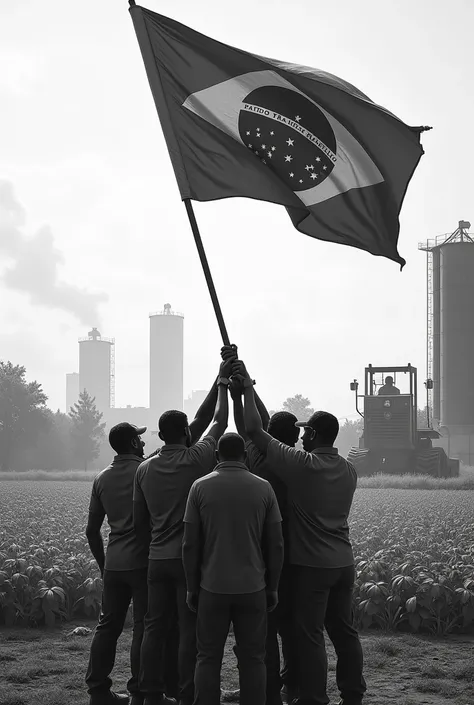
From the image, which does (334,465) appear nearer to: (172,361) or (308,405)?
(308,405)

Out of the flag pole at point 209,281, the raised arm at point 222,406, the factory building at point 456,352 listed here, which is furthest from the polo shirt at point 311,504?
the factory building at point 456,352

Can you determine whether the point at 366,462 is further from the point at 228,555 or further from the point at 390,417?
the point at 228,555

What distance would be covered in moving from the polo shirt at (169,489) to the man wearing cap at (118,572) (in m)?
0.38

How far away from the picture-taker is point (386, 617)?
869 centimetres

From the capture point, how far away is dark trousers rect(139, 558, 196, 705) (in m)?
5.19

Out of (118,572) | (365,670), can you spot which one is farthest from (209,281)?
(365,670)

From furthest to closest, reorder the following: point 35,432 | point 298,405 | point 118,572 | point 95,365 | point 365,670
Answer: point 95,365
point 298,405
point 35,432
point 365,670
point 118,572

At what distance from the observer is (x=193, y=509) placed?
481 centimetres

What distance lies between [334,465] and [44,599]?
4.77 metres

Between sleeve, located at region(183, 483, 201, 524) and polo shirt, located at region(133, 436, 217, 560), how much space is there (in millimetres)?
444

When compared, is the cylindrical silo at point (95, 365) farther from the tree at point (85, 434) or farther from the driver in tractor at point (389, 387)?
the driver in tractor at point (389, 387)

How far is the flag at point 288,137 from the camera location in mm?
6371

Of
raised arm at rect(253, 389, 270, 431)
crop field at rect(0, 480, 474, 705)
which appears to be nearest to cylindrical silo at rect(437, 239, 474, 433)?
crop field at rect(0, 480, 474, 705)

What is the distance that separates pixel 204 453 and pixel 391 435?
2982 centimetres
